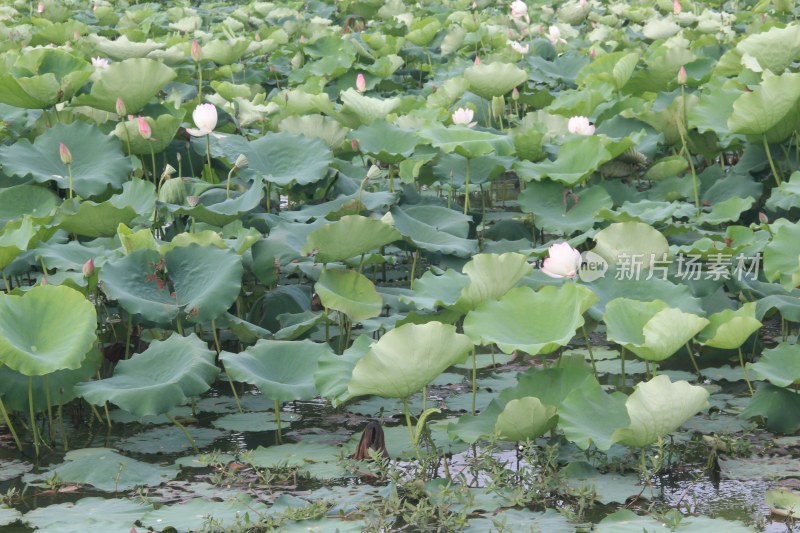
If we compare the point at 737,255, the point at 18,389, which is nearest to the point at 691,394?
the point at 737,255

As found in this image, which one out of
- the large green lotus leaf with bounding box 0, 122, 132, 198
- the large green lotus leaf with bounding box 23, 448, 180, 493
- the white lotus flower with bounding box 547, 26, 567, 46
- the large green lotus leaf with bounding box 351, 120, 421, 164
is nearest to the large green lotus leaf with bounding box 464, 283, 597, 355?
the large green lotus leaf with bounding box 23, 448, 180, 493

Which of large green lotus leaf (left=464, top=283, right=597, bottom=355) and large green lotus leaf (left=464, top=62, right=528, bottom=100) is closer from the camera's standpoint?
large green lotus leaf (left=464, top=283, right=597, bottom=355)

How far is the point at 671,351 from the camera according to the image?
219 centimetres

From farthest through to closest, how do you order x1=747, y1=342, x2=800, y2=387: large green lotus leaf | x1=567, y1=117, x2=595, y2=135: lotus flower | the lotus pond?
x1=567, y1=117, x2=595, y2=135: lotus flower
x1=747, y1=342, x2=800, y2=387: large green lotus leaf
the lotus pond

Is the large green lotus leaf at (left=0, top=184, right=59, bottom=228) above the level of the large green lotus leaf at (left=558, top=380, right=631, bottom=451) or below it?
below

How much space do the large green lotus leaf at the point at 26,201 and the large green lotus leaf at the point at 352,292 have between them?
3.44 feet

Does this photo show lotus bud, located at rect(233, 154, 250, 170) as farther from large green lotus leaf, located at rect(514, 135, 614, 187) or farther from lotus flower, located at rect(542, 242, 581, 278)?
lotus flower, located at rect(542, 242, 581, 278)

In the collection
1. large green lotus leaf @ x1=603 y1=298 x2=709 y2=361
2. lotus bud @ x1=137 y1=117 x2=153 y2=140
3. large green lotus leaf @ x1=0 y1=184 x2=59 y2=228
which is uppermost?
lotus bud @ x1=137 y1=117 x2=153 y2=140

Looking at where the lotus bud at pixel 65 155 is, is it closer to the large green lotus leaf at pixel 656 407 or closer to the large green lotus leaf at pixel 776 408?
the large green lotus leaf at pixel 656 407

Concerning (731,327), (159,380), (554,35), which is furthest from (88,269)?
(554,35)

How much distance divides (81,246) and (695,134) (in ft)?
7.18

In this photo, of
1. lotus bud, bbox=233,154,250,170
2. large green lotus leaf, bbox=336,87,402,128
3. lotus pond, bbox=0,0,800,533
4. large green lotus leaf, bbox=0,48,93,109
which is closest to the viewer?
lotus pond, bbox=0,0,800,533

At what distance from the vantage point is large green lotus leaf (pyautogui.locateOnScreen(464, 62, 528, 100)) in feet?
13.1

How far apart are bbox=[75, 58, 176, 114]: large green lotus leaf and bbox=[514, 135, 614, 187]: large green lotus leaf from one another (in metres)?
1.26
